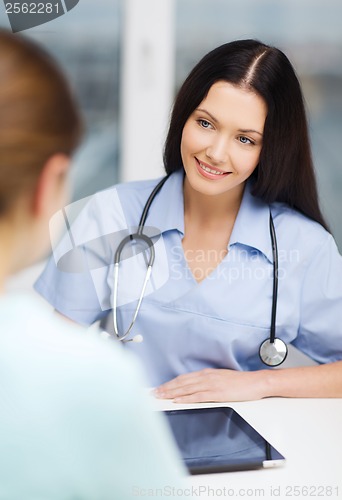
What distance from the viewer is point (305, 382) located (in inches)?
52.7

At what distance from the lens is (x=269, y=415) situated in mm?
1233

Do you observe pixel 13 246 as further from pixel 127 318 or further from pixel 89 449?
pixel 127 318

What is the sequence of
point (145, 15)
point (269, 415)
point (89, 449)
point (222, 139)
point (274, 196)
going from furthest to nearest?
1. point (145, 15)
2. point (274, 196)
3. point (222, 139)
4. point (269, 415)
5. point (89, 449)

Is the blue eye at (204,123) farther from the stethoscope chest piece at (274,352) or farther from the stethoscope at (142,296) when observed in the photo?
the stethoscope chest piece at (274,352)

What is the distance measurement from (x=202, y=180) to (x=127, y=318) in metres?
0.31

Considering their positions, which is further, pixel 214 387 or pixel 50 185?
pixel 214 387

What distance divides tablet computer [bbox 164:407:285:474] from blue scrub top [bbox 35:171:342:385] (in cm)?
26

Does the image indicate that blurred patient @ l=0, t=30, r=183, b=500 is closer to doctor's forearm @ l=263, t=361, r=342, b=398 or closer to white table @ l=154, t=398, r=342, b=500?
white table @ l=154, t=398, r=342, b=500

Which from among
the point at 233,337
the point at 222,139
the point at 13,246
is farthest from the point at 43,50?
the point at 233,337

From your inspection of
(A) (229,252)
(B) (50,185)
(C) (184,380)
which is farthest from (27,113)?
(A) (229,252)

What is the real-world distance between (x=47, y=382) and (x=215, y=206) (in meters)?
0.98

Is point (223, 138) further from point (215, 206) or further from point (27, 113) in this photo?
point (27, 113)

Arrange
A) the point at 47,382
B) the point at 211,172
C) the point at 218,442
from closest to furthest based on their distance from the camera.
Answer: the point at 47,382
the point at 218,442
the point at 211,172

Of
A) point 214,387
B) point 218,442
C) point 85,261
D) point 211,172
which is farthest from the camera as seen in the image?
point 85,261
